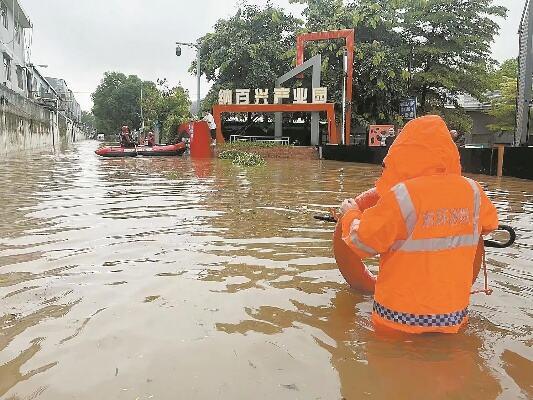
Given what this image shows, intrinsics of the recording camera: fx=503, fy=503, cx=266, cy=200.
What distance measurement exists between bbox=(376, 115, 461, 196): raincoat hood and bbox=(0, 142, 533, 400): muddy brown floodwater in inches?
36.8

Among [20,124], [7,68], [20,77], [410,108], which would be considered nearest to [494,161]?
[410,108]

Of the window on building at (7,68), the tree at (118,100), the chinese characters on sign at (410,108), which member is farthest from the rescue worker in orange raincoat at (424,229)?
the tree at (118,100)

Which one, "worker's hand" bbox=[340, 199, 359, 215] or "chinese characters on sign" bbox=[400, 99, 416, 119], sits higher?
"chinese characters on sign" bbox=[400, 99, 416, 119]

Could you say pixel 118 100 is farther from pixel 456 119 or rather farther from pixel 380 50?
pixel 456 119

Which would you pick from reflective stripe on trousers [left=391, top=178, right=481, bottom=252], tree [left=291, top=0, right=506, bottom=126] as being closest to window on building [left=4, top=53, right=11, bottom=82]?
tree [left=291, top=0, right=506, bottom=126]

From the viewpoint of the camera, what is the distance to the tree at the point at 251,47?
98.8 ft

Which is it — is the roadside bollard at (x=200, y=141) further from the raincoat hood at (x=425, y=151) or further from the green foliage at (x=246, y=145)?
the raincoat hood at (x=425, y=151)

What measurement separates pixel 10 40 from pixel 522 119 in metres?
31.6

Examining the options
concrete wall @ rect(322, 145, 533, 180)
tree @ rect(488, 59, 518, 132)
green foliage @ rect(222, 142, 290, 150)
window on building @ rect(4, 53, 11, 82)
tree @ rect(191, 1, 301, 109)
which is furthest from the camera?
window on building @ rect(4, 53, 11, 82)

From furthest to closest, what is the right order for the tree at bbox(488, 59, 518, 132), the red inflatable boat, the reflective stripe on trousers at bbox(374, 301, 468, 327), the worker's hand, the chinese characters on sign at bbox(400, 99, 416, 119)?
the tree at bbox(488, 59, 518, 132)
the red inflatable boat
the chinese characters on sign at bbox(400, 99, 416, 119)
the worker's hand
the reflective stripe on trousers at bbox(374, 301, 468, 327)

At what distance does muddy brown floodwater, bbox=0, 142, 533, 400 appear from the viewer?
235 cm

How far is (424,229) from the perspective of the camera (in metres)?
2.52

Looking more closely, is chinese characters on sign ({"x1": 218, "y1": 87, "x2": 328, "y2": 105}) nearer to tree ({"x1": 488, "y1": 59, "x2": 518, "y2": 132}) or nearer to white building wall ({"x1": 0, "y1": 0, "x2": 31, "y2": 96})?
tree ({"x1": 488, "y1": 59, "x2": 518, "y2": 132})

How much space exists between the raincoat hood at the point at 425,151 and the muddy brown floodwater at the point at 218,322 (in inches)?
36.8
